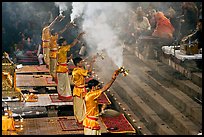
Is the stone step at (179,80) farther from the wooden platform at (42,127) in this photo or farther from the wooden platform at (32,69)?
the wooden platform at (32,69)

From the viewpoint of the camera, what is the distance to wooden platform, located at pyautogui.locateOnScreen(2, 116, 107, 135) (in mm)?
8945

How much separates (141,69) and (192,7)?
9.45 feet

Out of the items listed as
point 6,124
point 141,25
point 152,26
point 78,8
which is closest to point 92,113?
point 6,124

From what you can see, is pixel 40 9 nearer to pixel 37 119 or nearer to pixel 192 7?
pixel 192 7

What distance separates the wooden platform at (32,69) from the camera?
14109 millimetres

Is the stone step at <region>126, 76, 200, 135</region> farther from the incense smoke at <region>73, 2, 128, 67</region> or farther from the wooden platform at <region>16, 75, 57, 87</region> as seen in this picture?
the incense smoke at <region>73, 2, 128, 67</region>

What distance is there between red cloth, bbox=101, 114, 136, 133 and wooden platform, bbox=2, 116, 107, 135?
15 cm

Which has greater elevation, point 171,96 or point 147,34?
point 147,34

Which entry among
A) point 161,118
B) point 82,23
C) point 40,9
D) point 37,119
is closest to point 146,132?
point 161,118

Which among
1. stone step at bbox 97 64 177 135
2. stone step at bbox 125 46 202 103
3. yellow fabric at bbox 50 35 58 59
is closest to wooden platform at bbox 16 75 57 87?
yellow fabric at bbox 50 35 58 59

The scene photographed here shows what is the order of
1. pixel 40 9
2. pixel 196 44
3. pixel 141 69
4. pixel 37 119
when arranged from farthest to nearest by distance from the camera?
pixel 40 9, pixel 141 69, pixel 196 44, pixel 37 119

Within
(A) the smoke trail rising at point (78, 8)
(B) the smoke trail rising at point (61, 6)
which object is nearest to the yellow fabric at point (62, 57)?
(A) the smoke trail rising at point (78, 8)

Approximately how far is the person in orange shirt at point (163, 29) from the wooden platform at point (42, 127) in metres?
6.11

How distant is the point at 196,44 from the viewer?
11875mm
